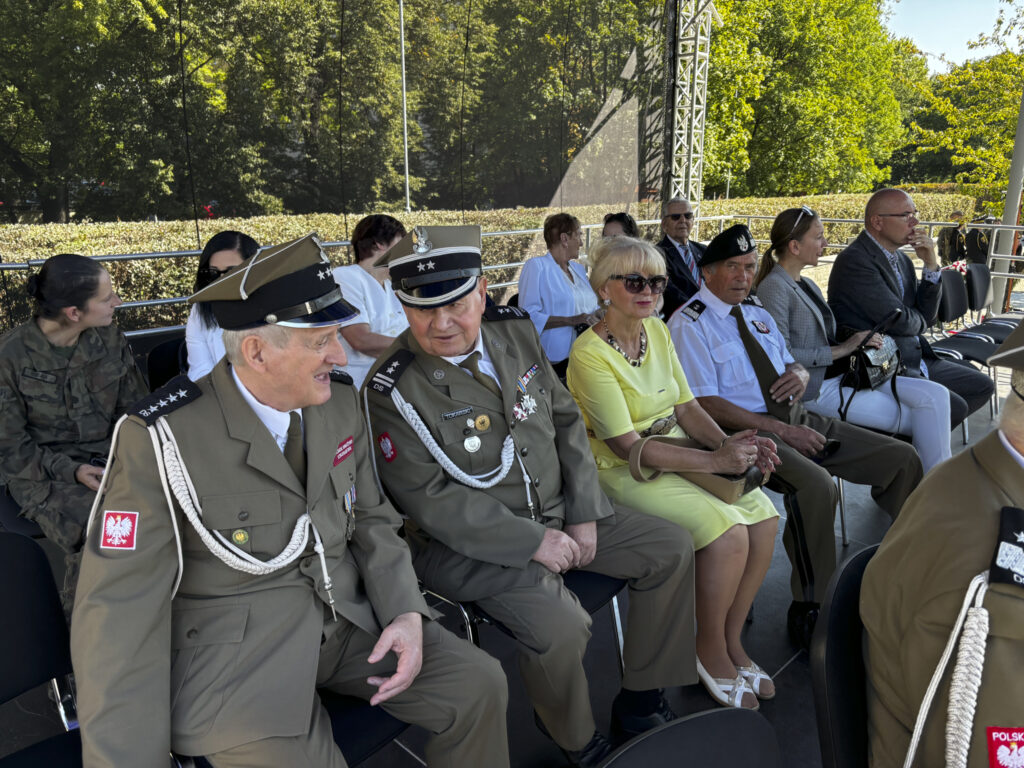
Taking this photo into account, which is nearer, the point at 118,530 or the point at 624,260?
the point at 118,530

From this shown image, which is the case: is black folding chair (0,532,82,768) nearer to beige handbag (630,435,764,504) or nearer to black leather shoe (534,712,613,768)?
black leather shoe (534,712,613,768)

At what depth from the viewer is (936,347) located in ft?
15.4

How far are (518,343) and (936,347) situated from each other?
3.83 metres

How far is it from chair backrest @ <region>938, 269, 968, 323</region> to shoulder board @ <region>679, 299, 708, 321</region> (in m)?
3.32

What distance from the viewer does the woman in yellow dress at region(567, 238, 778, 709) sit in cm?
215

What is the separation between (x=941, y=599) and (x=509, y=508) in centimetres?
121

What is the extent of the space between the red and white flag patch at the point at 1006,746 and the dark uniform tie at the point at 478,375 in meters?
1.35

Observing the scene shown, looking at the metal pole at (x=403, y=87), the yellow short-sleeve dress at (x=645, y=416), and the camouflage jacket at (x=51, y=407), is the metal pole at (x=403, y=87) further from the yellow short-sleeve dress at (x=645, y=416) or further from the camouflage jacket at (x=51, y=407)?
the yellow short-sleeve dress at (x=645, y=416)

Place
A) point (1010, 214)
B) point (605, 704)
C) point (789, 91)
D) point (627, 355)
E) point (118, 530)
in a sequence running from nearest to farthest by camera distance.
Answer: point (118, 530) < point (605, 704) < point (627, 355) < point (1010, 214) < point (789, 91)

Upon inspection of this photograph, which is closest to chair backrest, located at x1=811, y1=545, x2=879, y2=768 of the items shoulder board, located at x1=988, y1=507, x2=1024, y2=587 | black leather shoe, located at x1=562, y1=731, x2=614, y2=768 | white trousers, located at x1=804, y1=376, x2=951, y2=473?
shoulder board, located at x1=988, y1=507, x2=1024, y2=587

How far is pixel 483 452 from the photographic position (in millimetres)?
1954

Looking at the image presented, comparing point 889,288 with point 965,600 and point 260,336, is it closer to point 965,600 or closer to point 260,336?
point 965,600

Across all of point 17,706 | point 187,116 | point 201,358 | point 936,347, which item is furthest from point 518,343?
point 187,116

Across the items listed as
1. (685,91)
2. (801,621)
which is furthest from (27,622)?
(685,91)
